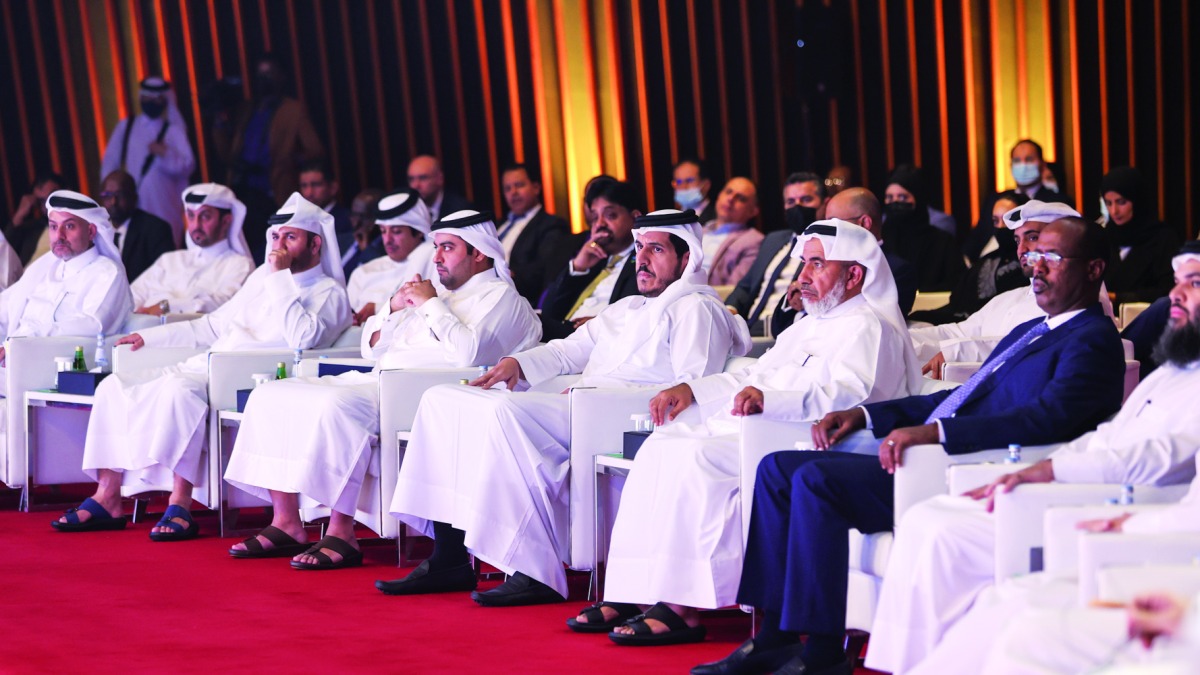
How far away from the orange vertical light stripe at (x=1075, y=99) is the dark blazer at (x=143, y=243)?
5.10m

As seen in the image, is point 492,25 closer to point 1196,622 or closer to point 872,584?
point 872,584

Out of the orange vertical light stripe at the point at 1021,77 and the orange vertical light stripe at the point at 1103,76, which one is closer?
the orange vertical light stripe at the point at 1103,76

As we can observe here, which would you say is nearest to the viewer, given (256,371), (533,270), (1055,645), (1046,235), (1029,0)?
(1055,645)

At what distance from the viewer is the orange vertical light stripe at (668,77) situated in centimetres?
1069

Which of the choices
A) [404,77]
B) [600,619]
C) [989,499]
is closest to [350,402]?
[600,619]

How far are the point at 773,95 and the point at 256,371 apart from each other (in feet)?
15.6

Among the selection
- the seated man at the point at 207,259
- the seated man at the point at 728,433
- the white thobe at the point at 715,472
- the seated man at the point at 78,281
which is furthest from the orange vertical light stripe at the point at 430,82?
the white thobe at the point at 715,472

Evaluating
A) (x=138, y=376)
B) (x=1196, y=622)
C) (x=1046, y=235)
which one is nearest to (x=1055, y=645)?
(x=1196, y=622)

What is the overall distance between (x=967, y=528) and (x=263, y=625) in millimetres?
2122

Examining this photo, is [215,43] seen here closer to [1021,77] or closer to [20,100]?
[20,100]

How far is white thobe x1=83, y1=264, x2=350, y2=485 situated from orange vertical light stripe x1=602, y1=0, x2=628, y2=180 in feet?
13.5

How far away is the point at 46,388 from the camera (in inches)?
289

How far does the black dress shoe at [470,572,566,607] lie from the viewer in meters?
5.10

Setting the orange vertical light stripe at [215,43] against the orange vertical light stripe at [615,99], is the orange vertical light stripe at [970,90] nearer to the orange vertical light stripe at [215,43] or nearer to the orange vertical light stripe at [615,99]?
the orange vertical light stripe at [615,99]
